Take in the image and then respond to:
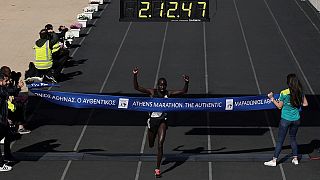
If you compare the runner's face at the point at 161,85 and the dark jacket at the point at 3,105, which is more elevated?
the runner's face at the point at 161,85

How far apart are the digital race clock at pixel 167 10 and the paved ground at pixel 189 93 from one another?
1672mm

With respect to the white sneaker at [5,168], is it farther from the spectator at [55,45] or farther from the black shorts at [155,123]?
the spectator at [55,45]

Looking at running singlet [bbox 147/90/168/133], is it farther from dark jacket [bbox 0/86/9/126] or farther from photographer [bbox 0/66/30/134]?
photographer [bbox 0/66/30/134]

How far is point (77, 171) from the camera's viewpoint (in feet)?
45.4

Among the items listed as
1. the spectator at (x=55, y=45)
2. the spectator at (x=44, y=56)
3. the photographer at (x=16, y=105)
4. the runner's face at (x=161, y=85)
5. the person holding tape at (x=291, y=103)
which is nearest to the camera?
the person holding tape at (x=291, y=103)

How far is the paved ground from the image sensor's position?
14070 millimetres

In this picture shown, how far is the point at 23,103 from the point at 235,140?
4469mm

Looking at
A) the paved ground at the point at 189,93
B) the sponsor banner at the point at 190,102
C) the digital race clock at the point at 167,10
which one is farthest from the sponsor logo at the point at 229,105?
the digital race clock at the point at 167,10

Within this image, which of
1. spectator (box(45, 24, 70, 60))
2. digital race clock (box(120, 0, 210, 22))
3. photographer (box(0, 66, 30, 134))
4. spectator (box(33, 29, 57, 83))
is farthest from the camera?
digital race clock (box(120, 0, 210, 22))

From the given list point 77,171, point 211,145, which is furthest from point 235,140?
point 77,171

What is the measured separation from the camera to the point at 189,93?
19.5 metres

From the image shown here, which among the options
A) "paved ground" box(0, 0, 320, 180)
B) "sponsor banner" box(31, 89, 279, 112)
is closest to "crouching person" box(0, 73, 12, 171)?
"paved ground" box(0, 0, 320, 180)

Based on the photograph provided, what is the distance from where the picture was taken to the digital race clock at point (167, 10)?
68.7ft

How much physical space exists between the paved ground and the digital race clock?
167cm
